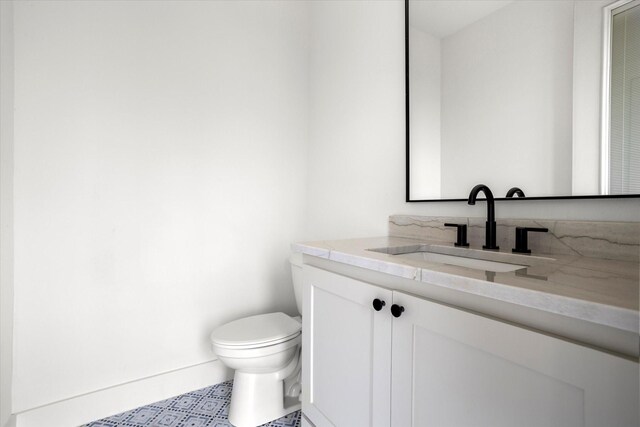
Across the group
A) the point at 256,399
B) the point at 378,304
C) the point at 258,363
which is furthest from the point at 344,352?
the point at 256,399

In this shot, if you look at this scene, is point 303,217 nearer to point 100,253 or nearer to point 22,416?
point 100,253

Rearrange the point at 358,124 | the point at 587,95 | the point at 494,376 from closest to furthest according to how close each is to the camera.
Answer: the point at 494,376 → the point at 587,95 → the point at 358,124

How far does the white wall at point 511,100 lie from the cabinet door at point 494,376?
0.65 metres

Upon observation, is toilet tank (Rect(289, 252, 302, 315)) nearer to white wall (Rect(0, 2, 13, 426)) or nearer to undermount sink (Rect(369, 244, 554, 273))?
undermount sink (Rect(369, 244, 554, 273))

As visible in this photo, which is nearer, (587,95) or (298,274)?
(587,95)

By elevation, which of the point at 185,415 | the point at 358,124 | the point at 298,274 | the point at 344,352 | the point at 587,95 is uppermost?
the point at 358,124

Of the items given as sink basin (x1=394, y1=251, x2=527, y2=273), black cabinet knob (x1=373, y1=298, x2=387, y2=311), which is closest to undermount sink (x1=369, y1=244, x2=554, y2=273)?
sink basin (x1=394, y1=251, x2=527, y2=273)

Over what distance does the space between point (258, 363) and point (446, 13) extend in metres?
1.77

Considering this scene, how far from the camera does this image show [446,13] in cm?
132

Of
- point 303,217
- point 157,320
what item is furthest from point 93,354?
point 303,217

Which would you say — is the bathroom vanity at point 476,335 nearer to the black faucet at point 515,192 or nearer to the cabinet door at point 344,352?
the cabinet door at point 344,352

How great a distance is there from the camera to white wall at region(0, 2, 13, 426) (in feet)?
4.02

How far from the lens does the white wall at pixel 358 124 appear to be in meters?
1.53

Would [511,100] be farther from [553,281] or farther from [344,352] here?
[344,352]
